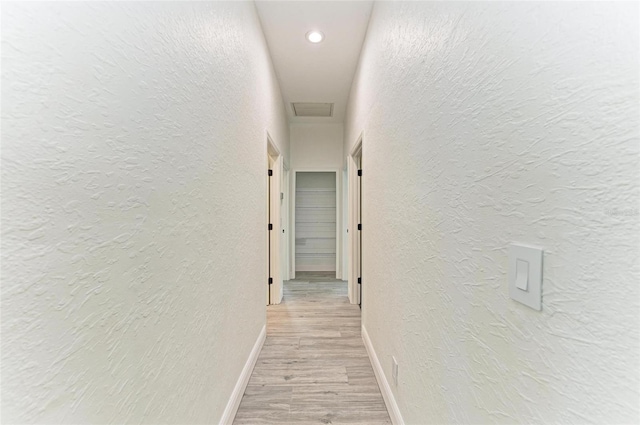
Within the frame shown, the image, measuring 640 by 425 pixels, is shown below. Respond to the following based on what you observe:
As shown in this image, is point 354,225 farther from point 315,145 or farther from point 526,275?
point 526,275

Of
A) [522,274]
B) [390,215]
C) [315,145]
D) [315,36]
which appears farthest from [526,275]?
[315,145]

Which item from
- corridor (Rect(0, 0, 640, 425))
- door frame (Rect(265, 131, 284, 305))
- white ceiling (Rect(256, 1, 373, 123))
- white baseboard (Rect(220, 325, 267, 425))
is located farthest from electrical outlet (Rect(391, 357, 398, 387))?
white ceiling (Rect(256, 1, 373, 123))

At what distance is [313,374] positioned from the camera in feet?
6.51

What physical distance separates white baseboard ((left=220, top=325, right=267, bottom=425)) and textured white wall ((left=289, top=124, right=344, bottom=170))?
290 centimetres

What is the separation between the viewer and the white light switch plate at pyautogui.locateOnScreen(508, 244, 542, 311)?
54cm

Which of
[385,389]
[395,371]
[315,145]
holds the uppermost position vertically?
[315,145]

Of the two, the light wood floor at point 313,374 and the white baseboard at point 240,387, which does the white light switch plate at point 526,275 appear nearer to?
the light wood floor at point 313,374

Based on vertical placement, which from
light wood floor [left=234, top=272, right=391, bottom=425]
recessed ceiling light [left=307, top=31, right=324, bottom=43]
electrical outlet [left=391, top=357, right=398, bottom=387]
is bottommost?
light wood floor [left=234, top=272, right=391, bottom=425]

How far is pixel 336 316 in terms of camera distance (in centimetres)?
302

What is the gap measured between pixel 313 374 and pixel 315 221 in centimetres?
347

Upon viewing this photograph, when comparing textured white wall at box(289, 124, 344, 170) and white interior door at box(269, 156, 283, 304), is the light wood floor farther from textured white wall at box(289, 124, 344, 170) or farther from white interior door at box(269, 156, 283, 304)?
textured white wall at box(289, 124, 344, 170)

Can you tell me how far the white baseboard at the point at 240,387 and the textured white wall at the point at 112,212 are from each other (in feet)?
0.51

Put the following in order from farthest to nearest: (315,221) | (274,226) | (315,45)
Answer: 1. (315,221)
2. (274,226)
3. (315,45)

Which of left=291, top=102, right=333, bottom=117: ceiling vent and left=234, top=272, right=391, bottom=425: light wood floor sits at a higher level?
left=291, top=102, right=333, bottom=117: ceiling vent
